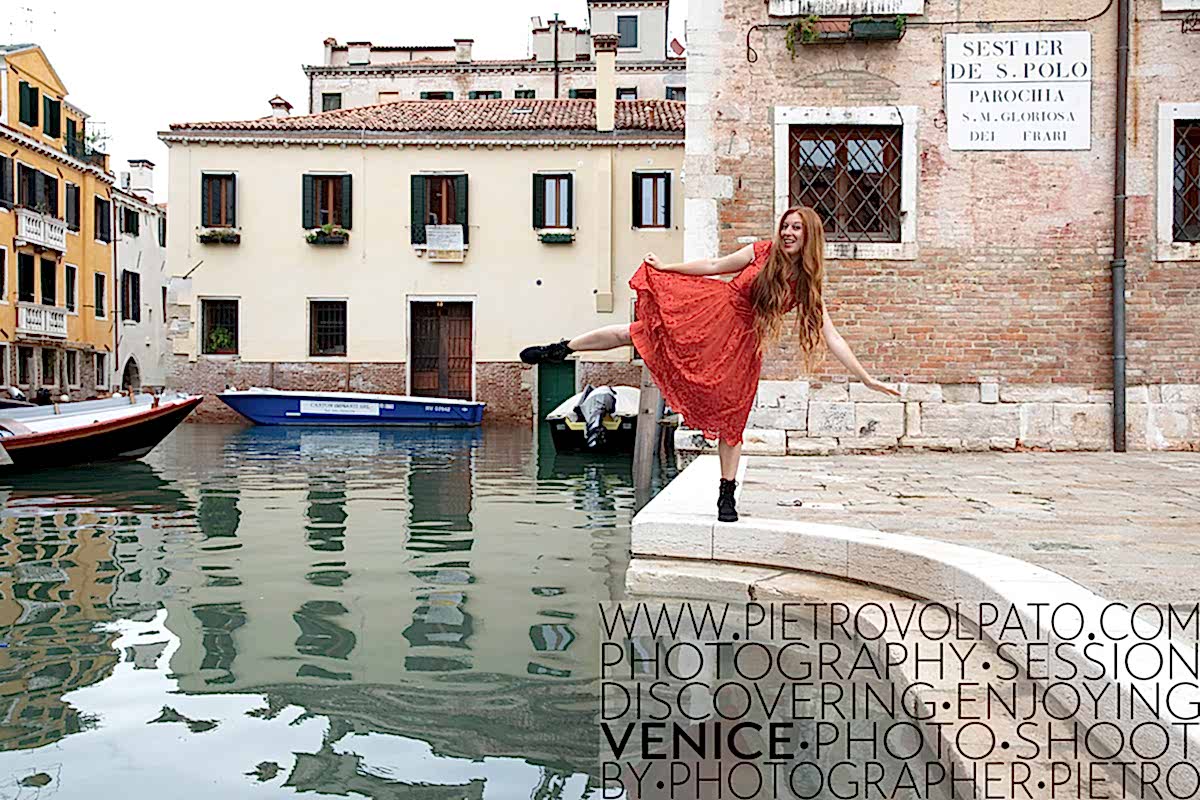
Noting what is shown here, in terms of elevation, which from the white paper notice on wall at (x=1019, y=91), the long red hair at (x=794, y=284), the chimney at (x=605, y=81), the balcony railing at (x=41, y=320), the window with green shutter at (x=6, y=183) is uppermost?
the chimney at (x=605, y=81)

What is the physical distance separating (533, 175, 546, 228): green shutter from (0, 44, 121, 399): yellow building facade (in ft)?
37.9

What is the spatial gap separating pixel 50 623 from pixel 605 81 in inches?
810

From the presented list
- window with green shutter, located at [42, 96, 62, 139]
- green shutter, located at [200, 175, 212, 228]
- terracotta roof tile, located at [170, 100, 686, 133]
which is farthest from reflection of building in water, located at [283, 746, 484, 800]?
window with green shutter, located at [42, 96, 62, 139]

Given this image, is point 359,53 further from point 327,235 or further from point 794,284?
point 794,284

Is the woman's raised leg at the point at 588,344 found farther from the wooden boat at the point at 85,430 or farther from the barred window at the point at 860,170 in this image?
the wooden boat at the point at 85,430

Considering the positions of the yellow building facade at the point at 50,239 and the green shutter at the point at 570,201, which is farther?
the yellow building facade at the point at 50,239

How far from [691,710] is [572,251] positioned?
21.1 meters

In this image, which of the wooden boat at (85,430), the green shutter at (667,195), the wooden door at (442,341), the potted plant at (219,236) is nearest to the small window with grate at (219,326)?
the potted plant at (219,236)

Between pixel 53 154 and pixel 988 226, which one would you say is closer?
pixel 988 226

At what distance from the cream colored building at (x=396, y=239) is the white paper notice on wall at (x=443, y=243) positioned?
0.06 metres

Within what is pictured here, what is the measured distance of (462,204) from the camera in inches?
944

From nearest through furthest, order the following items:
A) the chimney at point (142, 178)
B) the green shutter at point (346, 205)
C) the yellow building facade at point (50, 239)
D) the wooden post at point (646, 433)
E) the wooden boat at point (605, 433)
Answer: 1. the wooden post at point (646, 433)
2. the wooden boat at point (605, 433)
3. the green shutter at point (346, 205)
4. the yellow building facade at point (50, 239)
5. the chimney at point (142, 178)

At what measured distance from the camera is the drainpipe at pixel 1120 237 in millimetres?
9234

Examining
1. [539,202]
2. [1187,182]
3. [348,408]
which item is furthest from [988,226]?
[539,202]
